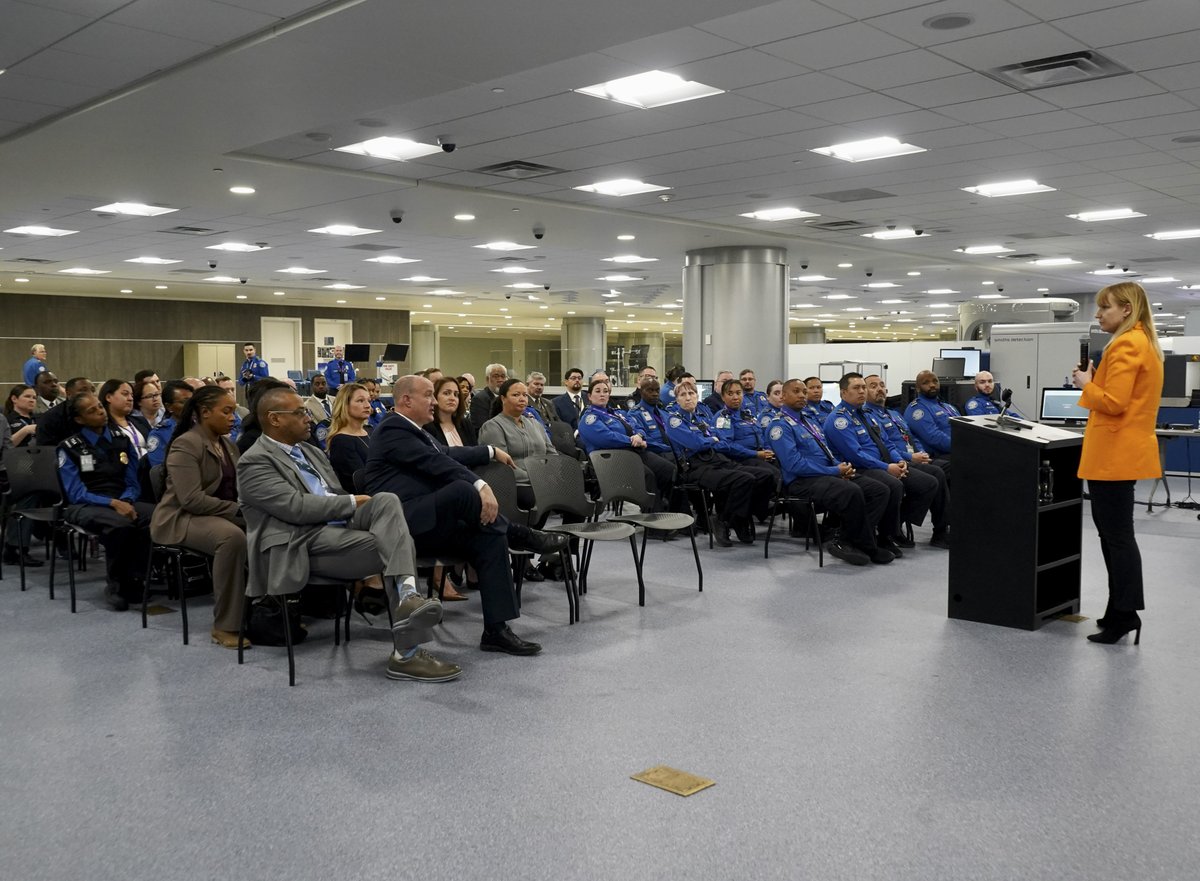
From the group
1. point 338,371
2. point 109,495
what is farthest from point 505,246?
point 109,495

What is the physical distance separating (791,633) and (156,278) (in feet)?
56.2

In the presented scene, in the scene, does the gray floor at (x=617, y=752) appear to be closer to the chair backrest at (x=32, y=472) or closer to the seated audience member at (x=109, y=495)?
the seated audience member at (x=109, y=495)

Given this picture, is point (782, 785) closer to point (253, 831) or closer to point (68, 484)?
point (253, 831)

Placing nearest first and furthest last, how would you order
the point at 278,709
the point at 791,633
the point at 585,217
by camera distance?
1. the point at 278,709
2. the point at 791,633
3. the point at 585,217

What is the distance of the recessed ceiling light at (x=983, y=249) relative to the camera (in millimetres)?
14938

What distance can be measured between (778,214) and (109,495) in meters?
8.29

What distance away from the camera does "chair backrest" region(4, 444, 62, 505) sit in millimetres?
5887

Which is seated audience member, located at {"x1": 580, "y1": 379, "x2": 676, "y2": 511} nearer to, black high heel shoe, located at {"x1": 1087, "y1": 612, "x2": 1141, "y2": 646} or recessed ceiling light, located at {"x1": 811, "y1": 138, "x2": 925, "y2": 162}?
recessed ceiling light, located at {"x1": 811, "y1": 138, "x2": 925, "y2": 162}

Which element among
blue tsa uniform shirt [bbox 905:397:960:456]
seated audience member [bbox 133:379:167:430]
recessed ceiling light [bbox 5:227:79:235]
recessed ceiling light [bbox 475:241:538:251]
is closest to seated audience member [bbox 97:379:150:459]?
seated audience member [bbox 133:379:167:430]

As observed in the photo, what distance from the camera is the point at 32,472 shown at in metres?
6.00

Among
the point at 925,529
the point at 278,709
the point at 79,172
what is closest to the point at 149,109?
the point at 79,172

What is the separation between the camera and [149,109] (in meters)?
6.96

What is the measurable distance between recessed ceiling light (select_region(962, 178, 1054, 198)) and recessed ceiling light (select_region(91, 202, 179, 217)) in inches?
337

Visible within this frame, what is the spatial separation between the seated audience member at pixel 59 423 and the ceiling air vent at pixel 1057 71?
5.86 metres
